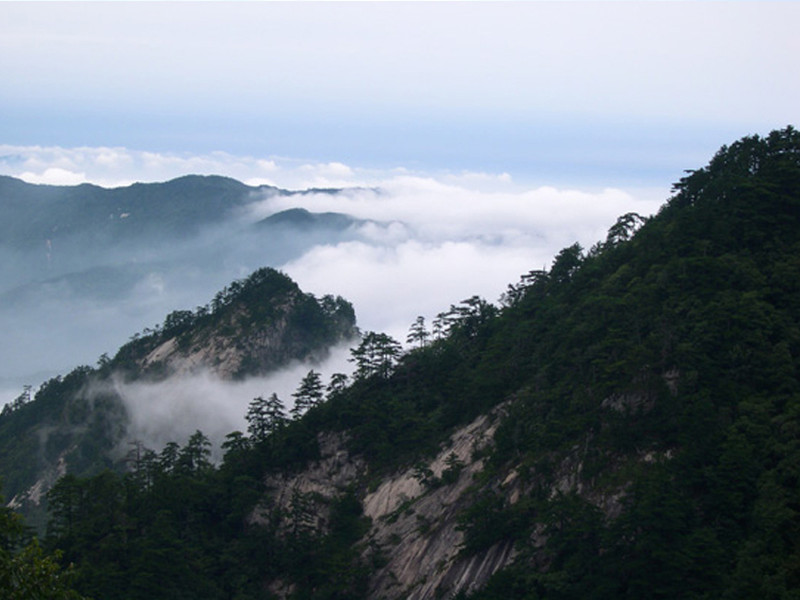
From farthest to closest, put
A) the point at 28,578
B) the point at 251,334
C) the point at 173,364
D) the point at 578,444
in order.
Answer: the point at 173,364 → the point at 251,334 → the point at 578,444 → the point at 28,578

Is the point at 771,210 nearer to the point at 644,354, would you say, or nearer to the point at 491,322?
the point at 644,354

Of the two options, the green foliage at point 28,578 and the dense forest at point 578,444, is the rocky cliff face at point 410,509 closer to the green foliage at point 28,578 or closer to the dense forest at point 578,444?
the dense forest at point 578,444

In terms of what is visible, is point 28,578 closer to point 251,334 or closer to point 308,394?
point 308,394

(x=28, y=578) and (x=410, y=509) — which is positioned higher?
(x=28, y=578)

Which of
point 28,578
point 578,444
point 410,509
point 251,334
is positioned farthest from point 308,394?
point 28,578

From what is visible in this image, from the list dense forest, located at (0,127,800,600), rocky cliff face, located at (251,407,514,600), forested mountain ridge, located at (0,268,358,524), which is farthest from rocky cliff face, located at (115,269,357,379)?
rocky cliff face, located at (251,407,514,600)

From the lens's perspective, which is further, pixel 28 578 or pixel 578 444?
pixel 578 444

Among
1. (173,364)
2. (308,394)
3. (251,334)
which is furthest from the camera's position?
(173,364)

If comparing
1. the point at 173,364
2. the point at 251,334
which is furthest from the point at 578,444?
the point at 173,364

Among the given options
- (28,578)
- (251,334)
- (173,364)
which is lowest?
(173,364)

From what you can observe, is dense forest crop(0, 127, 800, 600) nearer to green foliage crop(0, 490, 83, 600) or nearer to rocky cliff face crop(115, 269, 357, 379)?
green foliage crop(0, 490, 83, 600)
